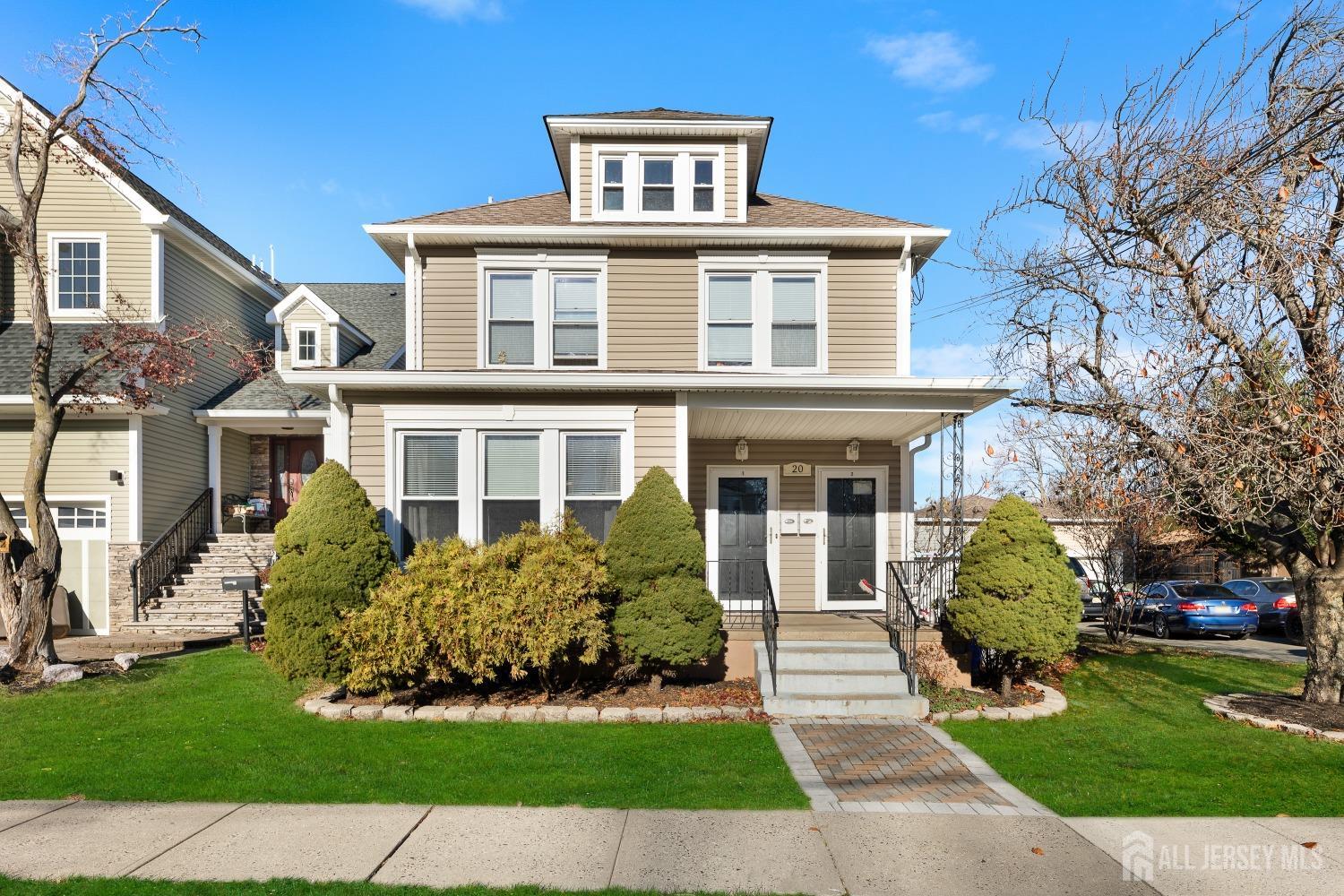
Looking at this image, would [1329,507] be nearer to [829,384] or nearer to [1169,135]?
[1169,135]

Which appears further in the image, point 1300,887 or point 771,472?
point 771,472

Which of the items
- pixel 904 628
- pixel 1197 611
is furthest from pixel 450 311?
pixel 1197 611

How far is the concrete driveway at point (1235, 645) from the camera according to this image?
45.1ft

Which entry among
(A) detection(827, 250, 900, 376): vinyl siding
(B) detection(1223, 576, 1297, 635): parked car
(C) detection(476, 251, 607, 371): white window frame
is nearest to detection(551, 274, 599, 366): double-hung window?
(C) detection(476, 251, 607, 371): white window frame

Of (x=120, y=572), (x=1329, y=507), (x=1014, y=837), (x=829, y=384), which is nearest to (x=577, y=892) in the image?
(x=1014, y=837)

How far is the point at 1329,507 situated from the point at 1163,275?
8.36ft

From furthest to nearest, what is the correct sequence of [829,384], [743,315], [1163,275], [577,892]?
[743,315] → [829,384] → [1163,275] → [577,892]

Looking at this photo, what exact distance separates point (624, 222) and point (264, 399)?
27.0 ft

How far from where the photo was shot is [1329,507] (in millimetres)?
7031

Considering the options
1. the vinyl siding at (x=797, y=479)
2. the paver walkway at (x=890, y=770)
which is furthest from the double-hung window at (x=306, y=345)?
the paver walkway at (x=890, y=770)

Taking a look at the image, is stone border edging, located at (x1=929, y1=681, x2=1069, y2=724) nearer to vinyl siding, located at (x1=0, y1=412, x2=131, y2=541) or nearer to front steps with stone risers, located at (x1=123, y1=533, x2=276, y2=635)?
front steps with stone risers, located at (x1=123, y1=533, x2=276, y2=635)

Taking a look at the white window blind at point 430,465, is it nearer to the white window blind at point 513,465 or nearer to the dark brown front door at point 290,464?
the white window blind at point 513,465

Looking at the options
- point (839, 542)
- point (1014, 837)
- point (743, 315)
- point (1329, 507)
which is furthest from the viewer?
point (839, 542)

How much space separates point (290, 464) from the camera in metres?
16.0
